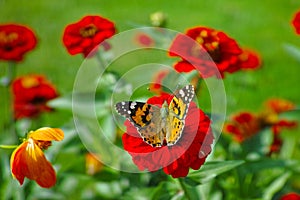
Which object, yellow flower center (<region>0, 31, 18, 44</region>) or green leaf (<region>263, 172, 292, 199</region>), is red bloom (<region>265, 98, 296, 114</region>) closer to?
green leaf (<region>263, 172, 292, 199</region>)

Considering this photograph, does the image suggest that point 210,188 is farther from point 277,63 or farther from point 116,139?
point 277,63

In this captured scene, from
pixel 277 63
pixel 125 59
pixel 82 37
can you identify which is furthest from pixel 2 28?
pixel 277 63

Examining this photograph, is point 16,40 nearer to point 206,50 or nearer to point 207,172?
point 206,50

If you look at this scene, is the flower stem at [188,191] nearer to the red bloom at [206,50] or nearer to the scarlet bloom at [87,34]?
the red bloom at [206,50]

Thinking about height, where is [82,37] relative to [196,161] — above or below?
above

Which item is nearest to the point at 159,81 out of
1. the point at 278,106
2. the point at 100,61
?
the point at 100,61
